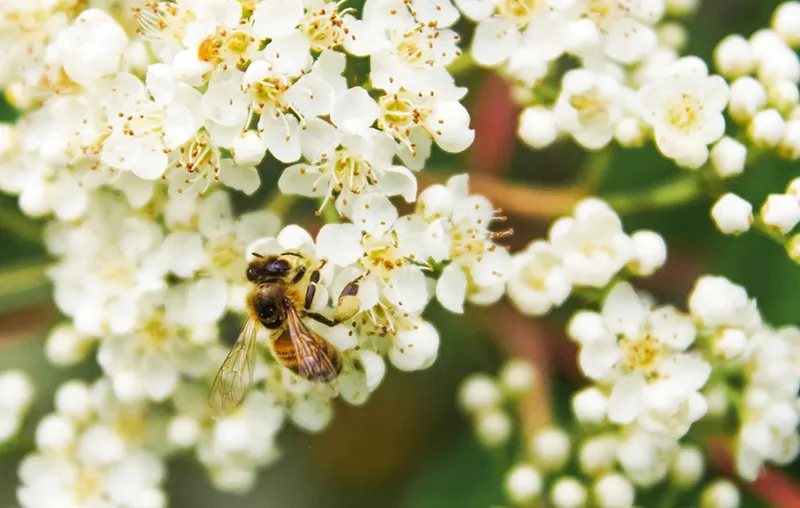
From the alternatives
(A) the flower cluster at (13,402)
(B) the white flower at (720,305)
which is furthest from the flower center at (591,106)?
(A) the flower cluster at (13,402)

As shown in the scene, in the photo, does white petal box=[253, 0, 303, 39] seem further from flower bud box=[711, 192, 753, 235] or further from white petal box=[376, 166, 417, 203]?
flower bud box=[711, 192, 753, 235]

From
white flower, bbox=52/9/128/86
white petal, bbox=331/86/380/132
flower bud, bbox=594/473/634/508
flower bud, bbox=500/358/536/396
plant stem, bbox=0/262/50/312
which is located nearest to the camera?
white petal, bbox=331/86/380/132

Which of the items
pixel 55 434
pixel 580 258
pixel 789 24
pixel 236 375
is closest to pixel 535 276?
pixel 580 258

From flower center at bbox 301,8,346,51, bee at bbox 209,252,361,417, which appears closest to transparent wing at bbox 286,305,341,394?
bee at bbox 209,252,361,417

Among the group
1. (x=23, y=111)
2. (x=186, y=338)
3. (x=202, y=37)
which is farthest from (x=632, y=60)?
(x=23, y=111)

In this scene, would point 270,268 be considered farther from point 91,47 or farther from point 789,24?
point 789,24

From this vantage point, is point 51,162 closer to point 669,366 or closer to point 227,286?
point 227,286

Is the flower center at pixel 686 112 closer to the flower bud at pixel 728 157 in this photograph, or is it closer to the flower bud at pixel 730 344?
the flower bud at pixel 728 157
